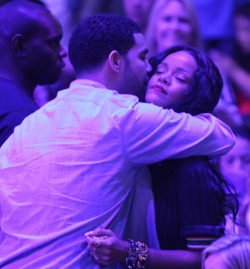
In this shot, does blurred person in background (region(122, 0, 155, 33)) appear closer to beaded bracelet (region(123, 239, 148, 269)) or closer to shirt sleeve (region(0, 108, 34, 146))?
shirt sleeve (region(0, 108, 34, 146))

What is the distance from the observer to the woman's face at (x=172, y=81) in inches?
76.9

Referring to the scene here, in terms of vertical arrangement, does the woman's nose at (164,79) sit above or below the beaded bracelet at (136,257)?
above

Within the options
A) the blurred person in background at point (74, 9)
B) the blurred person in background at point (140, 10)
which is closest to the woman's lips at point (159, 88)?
the blurred person in background at point (140, 10)

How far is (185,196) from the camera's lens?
171cm

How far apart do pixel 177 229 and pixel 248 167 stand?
84.1 inches

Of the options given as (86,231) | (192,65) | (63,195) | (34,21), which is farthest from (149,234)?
(34,21)

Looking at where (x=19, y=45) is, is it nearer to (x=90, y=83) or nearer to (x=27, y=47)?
(x=27, y=47)

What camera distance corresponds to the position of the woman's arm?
1.60 m

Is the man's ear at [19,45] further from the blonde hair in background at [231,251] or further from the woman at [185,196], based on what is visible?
the blonde hair in background at [231,251]

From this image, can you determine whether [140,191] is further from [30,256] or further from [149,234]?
[30,256]

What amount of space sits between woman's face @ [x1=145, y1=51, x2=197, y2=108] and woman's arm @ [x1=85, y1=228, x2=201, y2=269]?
59 centimetres

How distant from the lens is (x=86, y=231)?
1.64 m

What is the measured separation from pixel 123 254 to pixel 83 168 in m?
0.32

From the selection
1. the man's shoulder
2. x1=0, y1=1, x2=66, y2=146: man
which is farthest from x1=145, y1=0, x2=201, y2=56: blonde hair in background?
the man's shoulder
